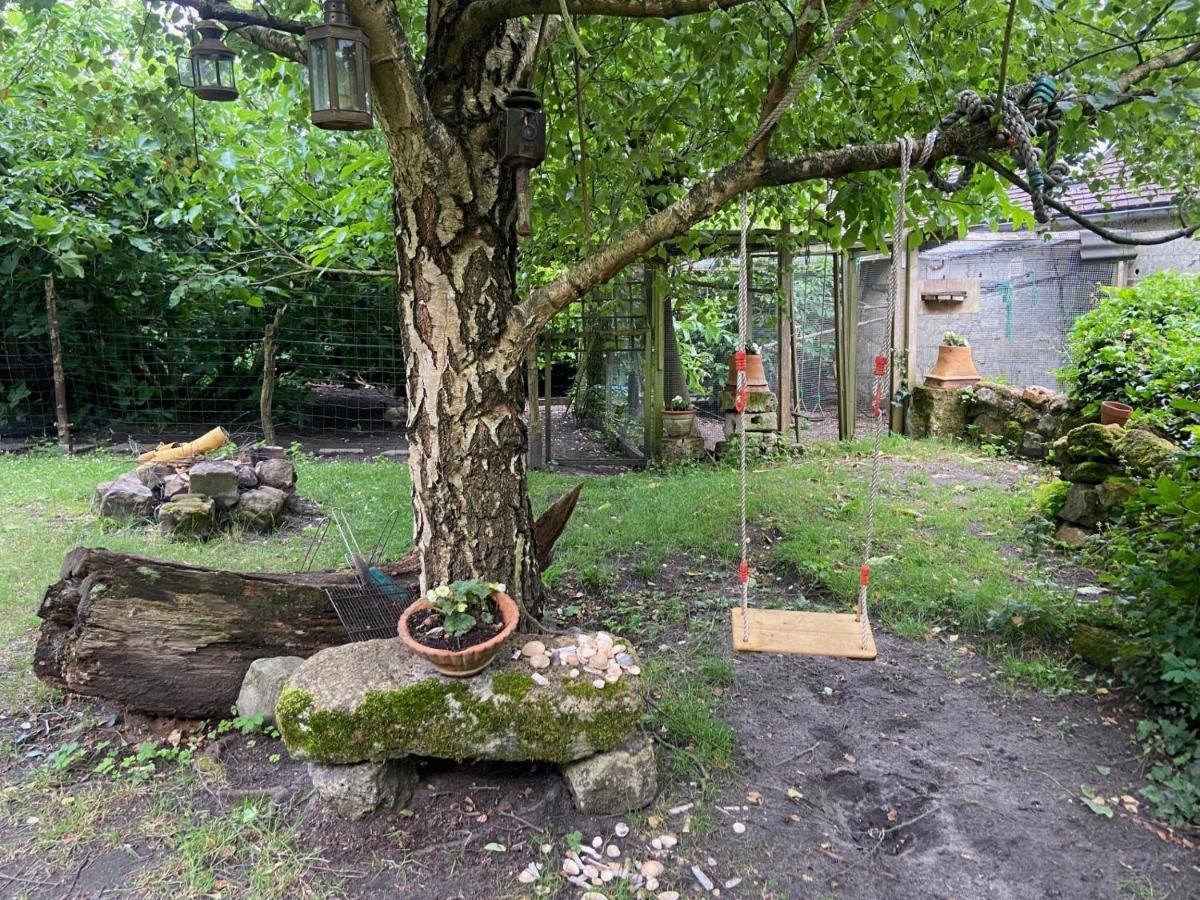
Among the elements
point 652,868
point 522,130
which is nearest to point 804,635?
point 652,868

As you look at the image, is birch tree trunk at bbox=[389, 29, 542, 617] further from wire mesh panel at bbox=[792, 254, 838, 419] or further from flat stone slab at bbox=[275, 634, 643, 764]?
wire mesh panel at bbox=[792, 254, 838, 419]

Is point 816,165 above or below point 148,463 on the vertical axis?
above

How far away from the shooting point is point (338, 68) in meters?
2.09

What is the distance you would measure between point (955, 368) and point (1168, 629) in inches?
215

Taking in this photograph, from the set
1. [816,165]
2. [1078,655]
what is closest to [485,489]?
[816,165]

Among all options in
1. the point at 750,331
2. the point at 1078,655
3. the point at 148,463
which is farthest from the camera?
the point at 750,331

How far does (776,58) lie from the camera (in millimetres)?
3490

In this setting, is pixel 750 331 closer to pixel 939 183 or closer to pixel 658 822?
pixel 939 183

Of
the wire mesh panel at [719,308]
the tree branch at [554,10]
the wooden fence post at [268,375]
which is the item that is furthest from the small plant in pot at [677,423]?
the tree branch at [554,10]

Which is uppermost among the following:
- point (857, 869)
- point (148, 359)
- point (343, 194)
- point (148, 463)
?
point (343, 194)

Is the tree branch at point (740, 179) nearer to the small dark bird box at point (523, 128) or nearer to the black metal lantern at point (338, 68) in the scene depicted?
the small dark bird box at point (523, 128)

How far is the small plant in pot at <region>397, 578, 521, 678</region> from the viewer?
229cm

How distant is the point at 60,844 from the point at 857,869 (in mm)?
2327

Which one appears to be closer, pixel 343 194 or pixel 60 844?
pixel 60 844
